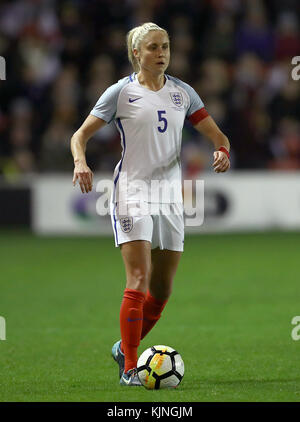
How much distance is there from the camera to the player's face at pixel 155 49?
5.54 meters

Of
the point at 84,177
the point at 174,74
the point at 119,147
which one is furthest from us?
the point at 174,74

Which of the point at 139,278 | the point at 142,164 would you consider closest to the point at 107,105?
the point at 142,164

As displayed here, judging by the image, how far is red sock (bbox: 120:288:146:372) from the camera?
5430mm

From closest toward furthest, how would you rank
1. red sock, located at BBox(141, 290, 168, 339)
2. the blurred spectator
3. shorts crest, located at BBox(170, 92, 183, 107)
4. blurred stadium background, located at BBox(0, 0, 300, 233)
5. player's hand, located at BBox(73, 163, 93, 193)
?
1. player's hand, located at BBox(73, 163, 93, 193)
2. shorts crest, located at BBox(170, 92, 183, 107)
3. red sock, located at BBox(141, 290, 168, 339)
4. blurred stadium background, located at BBox(0, 0, 300, 233)
5. the blurred spectator

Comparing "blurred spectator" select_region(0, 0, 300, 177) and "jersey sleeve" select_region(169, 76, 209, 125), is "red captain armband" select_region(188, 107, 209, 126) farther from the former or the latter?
"blurred spectator" select_region(0, 0, 300, 177)

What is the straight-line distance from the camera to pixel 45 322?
782cm

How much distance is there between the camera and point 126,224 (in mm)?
5516

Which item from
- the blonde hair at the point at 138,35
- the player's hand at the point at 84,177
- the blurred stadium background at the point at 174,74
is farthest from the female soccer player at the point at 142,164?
the blurred stadium background at the point at 174,74

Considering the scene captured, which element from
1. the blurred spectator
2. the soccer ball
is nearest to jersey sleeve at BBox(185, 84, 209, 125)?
the soccer ball

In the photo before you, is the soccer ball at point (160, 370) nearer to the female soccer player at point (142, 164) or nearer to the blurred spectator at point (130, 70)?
the female soccer player at point (142, 164)

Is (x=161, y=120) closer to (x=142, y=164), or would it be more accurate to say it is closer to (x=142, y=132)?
(x=142, y=132)

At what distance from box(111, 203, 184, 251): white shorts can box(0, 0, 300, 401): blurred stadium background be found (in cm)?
299

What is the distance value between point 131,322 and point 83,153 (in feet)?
3.34
